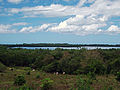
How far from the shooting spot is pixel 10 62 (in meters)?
36.7

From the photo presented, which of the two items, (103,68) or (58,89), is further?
(103,68)

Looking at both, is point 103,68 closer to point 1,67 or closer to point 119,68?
point 119,68

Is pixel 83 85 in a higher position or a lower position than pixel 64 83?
higher

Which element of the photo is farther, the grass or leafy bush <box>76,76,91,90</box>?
the grass

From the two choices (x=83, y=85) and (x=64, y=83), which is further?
(x=64, y=83)

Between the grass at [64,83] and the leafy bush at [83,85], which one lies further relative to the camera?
the grass at [64,83]

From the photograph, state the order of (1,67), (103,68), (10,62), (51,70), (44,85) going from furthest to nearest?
(10,62), (51,70), (1,67), (103,68), (44,85)

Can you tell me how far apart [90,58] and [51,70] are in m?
6.13

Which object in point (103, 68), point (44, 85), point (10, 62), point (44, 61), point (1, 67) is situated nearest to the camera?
point (44, 85)

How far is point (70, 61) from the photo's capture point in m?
25.3

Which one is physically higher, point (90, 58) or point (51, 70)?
point (90, 58)

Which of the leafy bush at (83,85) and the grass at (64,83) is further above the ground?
the leafy bush at (83,85)

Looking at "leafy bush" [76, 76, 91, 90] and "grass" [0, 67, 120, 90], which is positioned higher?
"leafy bush" [76, 76, 91, 90]

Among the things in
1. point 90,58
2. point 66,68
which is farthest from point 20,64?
point 90,58
